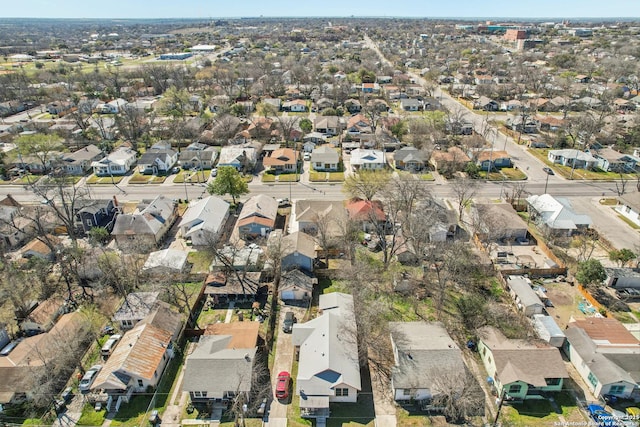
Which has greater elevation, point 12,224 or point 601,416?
point 12,224

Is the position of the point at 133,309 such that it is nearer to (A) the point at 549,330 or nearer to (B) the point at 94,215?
(B) the point at 94,215

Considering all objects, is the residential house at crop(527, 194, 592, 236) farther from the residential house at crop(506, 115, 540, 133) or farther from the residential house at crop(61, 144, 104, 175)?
the residential house at crop(61, 144, 104, 175)

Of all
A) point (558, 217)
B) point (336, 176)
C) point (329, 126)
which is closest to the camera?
point (558, 217)

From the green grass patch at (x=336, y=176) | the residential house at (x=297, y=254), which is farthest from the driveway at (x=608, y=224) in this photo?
the residential house at (x=297, y=254)

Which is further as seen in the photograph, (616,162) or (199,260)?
(616,162)

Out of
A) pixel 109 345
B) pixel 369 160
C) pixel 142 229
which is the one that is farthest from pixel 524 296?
pixel 142 229

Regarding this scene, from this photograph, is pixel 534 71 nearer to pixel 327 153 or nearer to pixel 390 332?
pixel 327 153

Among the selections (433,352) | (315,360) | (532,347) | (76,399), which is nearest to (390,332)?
(433,352)
